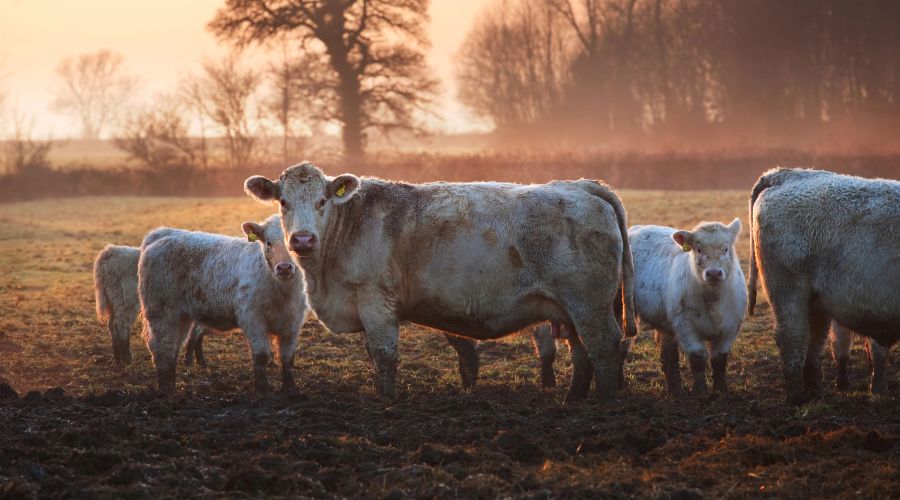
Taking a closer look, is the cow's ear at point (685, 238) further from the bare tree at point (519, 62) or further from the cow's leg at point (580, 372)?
the bare tree at point (519, 62)

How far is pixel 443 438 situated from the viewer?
7566mm

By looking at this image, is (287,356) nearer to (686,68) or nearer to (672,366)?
(672,366)

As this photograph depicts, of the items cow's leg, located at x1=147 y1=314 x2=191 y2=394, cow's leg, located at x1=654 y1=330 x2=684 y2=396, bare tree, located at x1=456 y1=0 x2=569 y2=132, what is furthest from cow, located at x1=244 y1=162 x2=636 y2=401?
bare tree, located at x1=456 y1=0 x2=569 y2=132

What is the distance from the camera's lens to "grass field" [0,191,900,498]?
6.34m

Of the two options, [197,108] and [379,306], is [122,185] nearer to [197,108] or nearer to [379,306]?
[197,108]

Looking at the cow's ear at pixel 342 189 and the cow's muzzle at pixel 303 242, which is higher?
the cow's ear at pixel 342 189

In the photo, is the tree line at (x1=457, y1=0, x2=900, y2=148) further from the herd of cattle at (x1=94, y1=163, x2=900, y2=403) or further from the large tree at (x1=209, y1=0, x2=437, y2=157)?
the herd of cattle at (x1=94, y1=163, x2=900, y2=403)

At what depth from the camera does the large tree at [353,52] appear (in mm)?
48031

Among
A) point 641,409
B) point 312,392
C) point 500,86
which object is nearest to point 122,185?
point 500,86

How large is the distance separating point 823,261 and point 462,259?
10.00 ft

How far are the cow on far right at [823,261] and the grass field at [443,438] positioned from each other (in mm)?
594

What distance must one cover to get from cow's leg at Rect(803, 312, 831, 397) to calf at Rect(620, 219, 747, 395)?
99 centimetres

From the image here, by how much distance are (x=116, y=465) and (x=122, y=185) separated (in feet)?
151

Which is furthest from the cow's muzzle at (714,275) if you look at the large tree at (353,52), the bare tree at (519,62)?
the bare tree at (519,62)
